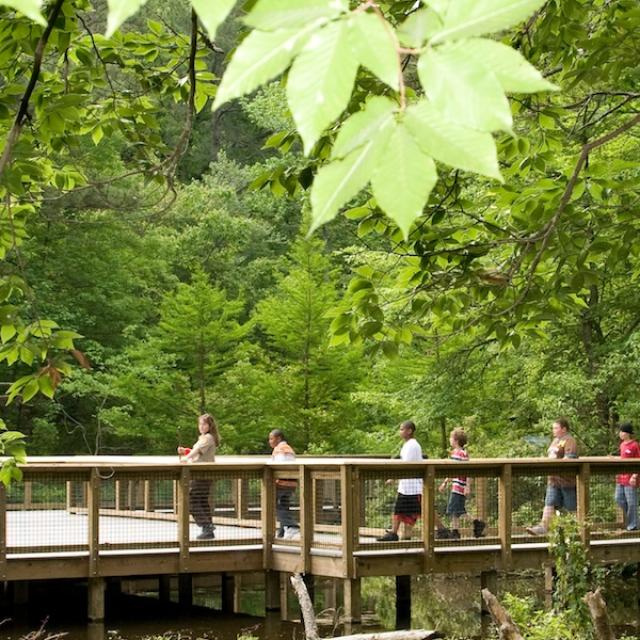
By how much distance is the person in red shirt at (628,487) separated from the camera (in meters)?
15.9

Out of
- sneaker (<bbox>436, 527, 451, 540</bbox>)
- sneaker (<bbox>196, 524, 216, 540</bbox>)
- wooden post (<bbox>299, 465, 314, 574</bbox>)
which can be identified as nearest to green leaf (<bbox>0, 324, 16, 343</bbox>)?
wooden post (<bbox>299, 465, 314, 574</bbox>)

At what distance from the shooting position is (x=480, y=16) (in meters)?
1.14

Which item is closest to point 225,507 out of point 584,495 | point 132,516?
point 132,516

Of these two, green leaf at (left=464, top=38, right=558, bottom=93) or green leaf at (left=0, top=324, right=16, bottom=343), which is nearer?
green leaf at (left=464, top=38, right=558, bottom=93)

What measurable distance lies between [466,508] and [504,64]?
47.9 ft

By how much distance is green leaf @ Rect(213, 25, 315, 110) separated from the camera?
44.7 inches

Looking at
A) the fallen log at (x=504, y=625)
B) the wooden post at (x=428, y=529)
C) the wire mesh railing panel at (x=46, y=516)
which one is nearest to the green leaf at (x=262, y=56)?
the fallen log at (x=504, y=625)

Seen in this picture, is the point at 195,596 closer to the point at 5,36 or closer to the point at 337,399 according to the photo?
the point at 337,399

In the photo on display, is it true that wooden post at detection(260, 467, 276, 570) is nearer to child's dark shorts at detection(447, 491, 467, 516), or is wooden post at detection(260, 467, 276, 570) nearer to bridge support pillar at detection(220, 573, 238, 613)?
bridge support pillar at detection(220, 573, 238, 613)

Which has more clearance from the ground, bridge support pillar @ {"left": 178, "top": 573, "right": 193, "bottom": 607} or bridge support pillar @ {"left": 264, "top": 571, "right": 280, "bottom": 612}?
bridge support pillar @ {"left": 264, "top": 571, "right": 280, "bottom": 612}

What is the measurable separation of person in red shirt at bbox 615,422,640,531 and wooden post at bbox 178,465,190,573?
5.29 meters

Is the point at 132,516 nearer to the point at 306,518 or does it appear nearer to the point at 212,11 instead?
the point at 306,518

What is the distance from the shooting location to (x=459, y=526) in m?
15.4

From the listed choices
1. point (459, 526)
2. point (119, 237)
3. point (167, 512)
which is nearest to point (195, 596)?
point (167, 512)
